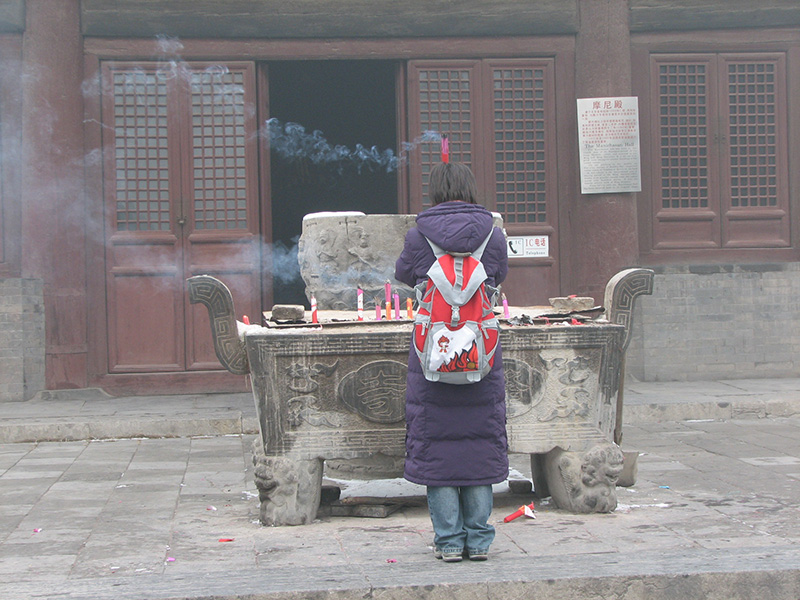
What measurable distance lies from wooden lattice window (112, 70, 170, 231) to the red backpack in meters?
6.00

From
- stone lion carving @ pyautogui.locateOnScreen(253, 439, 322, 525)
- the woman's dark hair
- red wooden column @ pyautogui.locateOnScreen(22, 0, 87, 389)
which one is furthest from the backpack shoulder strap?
red wooden column @ pyautogui.locateOnScreen(22, 0, 87, 389)

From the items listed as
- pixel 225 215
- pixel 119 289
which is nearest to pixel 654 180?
pixel 225 215

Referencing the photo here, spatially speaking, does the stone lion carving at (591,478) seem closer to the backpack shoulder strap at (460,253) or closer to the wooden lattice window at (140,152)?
the backpack shoulder strap at (460,253)

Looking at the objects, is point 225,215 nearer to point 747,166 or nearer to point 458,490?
point 747,166

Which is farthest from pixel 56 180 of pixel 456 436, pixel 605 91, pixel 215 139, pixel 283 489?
pixel 456 436

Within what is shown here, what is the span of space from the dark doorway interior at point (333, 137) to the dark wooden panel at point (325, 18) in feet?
12.0

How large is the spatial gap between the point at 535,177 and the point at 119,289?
4258mm

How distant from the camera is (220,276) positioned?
963 centimetres

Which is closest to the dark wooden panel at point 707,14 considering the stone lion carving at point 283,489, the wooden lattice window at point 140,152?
the wooden lattice window at point 140,152

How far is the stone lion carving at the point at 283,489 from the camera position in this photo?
15.9 feet

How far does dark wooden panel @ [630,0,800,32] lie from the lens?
9875 millimetres

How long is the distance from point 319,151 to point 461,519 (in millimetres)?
9799

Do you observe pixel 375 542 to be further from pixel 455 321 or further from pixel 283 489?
pixel 455 321

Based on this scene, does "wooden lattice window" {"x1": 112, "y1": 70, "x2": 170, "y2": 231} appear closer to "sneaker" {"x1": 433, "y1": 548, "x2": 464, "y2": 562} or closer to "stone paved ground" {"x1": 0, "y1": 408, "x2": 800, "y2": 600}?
"stone paved ground" {"x1": 0, "y1": 408, "x2": 800, "y2": 600}
